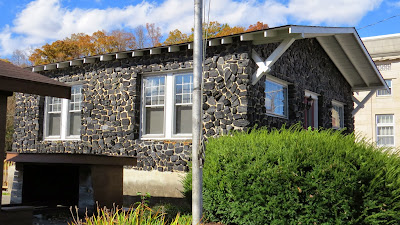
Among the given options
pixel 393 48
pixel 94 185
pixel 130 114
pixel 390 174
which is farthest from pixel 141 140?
pixel 393 48

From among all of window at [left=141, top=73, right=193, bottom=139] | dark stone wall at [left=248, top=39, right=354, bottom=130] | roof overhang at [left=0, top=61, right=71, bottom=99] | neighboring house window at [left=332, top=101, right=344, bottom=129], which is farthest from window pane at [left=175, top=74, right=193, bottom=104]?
neighboring house window at [left=332, top=101, right=344, bottom=129]

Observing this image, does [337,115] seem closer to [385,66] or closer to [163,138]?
[163,138]

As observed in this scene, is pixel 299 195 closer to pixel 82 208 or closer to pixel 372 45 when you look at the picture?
pixel 82 208

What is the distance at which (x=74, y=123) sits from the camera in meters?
14.5

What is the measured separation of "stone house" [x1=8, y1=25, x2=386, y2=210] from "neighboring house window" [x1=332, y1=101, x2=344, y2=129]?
1046 millimetres

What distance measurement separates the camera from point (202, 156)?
5.97 metres

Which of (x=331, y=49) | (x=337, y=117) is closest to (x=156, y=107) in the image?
(x=331, y=49)

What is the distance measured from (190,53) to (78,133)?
17.0ft

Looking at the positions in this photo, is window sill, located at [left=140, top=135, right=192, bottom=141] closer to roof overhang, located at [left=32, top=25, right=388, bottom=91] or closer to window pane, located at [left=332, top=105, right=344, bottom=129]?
roof overhang, located at [left=32, top=25, right=388, bottom=91]

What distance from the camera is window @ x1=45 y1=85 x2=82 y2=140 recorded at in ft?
47.4

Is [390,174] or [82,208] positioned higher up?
[390,174]

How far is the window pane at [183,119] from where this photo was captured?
39.5ft

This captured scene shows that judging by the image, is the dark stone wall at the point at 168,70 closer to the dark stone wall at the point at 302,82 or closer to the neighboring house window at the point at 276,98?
the dark stone wall at the point at 302,82

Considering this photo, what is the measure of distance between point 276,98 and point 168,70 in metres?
3.38
